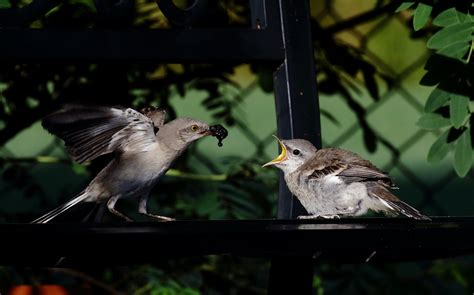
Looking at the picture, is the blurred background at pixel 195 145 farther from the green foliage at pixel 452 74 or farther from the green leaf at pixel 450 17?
the green leaf at pixel 450 17

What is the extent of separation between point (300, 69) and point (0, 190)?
1.85m

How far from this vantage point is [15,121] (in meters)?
4.58

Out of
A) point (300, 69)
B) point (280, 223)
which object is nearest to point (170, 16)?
point (300, 69)

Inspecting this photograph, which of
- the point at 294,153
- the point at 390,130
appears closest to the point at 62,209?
the point at 294,153

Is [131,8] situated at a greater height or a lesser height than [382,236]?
greater

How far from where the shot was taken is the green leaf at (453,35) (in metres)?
3.76

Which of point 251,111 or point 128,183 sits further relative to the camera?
point 251,111

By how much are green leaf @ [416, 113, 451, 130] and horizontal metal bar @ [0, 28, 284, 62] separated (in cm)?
51

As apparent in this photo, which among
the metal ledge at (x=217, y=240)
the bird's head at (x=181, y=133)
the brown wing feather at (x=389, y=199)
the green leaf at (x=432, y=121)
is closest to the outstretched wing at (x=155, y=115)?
the bird's head at (x=181, y=133)

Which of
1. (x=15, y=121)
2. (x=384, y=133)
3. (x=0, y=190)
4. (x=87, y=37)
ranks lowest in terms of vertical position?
(x=384, y=133)

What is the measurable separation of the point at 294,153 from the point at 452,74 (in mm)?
515

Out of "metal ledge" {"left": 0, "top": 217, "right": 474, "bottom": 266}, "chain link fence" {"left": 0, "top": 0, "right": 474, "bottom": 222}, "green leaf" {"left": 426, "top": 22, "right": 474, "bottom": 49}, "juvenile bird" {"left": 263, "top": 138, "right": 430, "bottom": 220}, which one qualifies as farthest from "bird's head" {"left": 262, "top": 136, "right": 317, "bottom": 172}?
"chain link fence" {"left": 0, "top": 0, "right": 474, "bottom": 222}

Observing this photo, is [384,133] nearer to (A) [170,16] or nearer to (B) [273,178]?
(B) [273,178]

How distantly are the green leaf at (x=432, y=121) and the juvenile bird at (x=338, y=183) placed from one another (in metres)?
0.19
